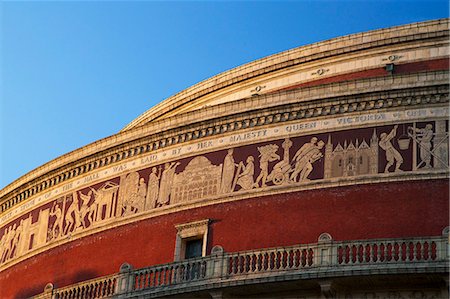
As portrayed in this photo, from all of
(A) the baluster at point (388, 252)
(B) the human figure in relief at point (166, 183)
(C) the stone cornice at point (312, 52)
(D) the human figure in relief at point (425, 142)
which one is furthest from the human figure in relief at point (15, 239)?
(A) the baluster at point (388, 252)

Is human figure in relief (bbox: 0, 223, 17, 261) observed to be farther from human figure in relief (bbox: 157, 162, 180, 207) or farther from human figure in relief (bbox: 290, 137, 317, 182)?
human figure in relief (bbox: 290, 137, 317, 182)

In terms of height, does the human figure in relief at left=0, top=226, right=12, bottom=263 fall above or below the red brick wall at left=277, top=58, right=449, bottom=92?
below

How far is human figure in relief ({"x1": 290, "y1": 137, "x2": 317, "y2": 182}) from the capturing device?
23.5 metres

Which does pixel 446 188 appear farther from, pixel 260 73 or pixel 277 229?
pixel 260 73

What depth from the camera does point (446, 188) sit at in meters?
21.7

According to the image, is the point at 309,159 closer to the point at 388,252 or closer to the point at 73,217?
the point at 388,252

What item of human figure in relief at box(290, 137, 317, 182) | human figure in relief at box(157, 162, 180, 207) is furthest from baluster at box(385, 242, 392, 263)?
human figure in relief at box(157, 162, 180, 207)

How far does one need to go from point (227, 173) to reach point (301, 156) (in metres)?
2.06

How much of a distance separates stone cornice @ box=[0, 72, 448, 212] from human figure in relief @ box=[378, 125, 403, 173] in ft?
2.43

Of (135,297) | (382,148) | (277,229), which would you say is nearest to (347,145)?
(382,148)

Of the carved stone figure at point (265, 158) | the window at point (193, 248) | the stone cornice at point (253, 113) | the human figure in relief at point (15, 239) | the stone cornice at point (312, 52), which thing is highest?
the stone cornice at point (312, 52)

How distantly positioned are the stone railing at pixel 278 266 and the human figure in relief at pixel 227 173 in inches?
94.3

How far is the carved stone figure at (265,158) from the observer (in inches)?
944

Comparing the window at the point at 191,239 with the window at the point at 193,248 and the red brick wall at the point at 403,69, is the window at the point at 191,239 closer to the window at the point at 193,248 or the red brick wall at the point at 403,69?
the window at the point at 193,248
